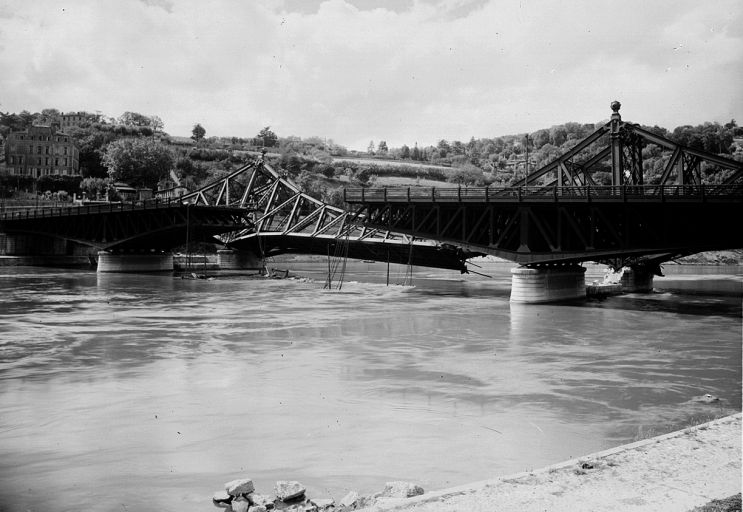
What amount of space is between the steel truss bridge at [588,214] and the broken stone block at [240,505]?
4657 cm

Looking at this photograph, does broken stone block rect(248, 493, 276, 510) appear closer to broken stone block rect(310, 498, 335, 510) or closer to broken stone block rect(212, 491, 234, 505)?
broken stone block rect(212, 491, 234, 505)

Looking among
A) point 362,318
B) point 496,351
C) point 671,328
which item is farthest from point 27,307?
point 671,328

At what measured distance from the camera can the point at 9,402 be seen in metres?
22.2

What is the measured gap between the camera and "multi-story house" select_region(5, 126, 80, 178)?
174 m

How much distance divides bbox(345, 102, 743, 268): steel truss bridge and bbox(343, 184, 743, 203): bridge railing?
9 cm

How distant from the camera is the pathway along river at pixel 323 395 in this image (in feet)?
51.3

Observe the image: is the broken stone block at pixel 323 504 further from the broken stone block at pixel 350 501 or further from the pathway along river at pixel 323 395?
the pathway along river at pixel 323 395

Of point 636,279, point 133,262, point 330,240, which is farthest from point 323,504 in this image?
point 133,262

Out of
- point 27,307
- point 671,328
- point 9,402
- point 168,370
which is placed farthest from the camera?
point 27,307

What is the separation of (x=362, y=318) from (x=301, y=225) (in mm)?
57587

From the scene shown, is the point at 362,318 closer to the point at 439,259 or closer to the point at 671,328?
the point at 671,328

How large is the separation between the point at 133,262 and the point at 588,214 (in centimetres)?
7593

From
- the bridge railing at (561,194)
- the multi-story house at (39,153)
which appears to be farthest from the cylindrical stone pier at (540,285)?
the multi-story house at (39,153)

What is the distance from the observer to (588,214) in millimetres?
59094
